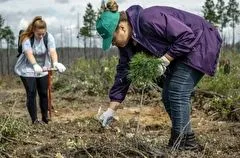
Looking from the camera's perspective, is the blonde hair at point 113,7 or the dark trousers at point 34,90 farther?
the dark trousers at point 34,90

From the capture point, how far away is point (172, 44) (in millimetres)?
3822

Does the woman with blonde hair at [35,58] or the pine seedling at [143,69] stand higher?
the pine seedling at [143,69]

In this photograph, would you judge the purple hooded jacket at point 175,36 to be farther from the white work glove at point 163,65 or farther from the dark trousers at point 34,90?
the dark trousers at point 34,90

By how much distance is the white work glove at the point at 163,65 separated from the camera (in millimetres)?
3779

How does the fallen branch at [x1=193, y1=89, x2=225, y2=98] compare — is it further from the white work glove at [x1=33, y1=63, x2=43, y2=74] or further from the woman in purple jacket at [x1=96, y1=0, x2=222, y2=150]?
the woman in purple jacket at [x1=96, y1=0, x2=222, y2=150]

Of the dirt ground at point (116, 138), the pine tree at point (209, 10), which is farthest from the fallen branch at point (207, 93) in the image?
the pine tree at point (209, 10)

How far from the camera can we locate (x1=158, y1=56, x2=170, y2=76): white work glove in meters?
3.78

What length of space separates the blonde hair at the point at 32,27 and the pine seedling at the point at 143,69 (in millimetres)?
3073

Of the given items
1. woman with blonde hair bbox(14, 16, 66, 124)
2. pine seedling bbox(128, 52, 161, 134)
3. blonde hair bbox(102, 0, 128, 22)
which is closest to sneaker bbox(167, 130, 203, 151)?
pine seedling bbox(128, 52, 161, 134)

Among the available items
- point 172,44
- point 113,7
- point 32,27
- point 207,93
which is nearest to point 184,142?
point 172,44

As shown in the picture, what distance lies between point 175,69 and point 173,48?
0.27 meters

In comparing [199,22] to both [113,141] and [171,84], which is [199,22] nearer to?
[171,84]

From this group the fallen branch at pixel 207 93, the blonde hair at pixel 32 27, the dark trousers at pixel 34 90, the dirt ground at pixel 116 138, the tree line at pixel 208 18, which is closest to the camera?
the dirt ground at pixel 116 138

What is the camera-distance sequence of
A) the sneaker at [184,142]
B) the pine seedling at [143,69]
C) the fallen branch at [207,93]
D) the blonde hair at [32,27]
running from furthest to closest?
the fallen branch at [207,93] → the blonde hair at [32,27] → the sneaker at [184,142] → the pine seedling at [143,69]
